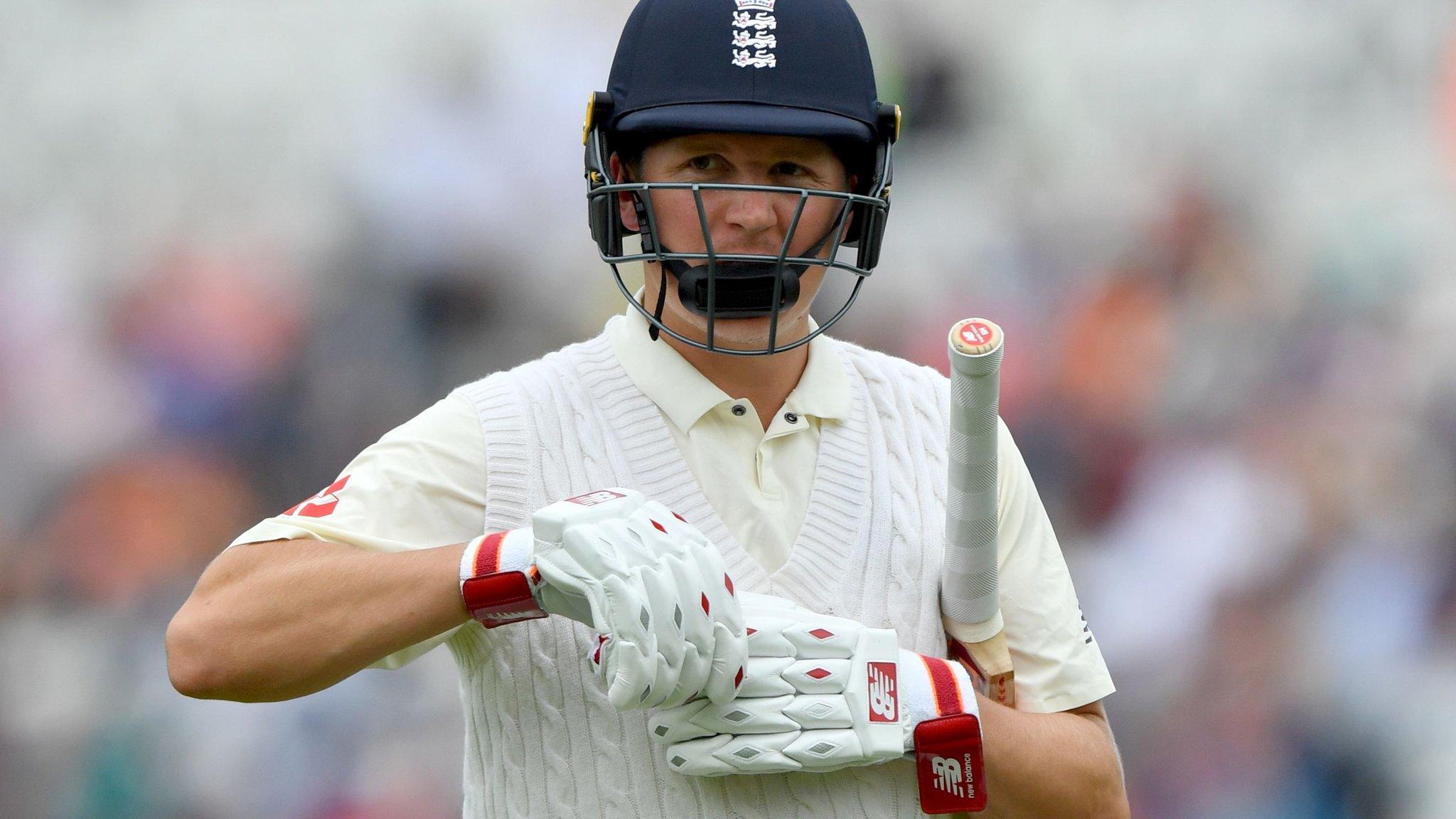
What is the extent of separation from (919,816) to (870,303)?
5.37 ft

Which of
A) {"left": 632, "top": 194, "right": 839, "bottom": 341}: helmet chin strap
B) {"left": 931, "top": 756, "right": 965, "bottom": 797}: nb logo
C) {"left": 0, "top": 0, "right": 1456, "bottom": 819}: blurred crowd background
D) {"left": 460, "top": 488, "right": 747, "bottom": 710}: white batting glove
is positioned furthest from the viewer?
{"left": 0, "top": 0, "right": 1456, "bottom": 819}: blurred crowd background

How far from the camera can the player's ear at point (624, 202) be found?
1.66 metres

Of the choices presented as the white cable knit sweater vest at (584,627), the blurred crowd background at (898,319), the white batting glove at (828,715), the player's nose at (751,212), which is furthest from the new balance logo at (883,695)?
the blurred crowd background at (898,319)

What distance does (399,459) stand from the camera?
143 cm

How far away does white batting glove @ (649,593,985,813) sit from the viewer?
129cm

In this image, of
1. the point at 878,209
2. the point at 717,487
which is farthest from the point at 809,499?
the point at 878,209

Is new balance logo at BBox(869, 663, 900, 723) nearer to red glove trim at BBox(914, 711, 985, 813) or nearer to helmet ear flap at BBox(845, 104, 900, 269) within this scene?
red glove trim at BBox(914, 711, 985, 813)

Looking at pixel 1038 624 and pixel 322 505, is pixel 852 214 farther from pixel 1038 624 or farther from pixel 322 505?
pixel 322 505

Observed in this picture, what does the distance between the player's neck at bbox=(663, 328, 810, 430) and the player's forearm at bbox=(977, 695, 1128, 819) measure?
416mm

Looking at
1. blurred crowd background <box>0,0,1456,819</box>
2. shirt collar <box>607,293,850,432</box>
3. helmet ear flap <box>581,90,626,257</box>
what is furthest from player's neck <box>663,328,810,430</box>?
blurred crowd background <box>0,0,1456,819</box>

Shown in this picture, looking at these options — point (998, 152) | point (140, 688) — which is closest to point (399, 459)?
point (140, 688)

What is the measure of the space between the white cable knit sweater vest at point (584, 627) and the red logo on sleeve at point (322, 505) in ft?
0.51

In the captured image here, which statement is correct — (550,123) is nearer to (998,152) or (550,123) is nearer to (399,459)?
(998,152)

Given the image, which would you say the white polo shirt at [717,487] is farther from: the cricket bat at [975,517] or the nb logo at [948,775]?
the nb logo at [948,775]
